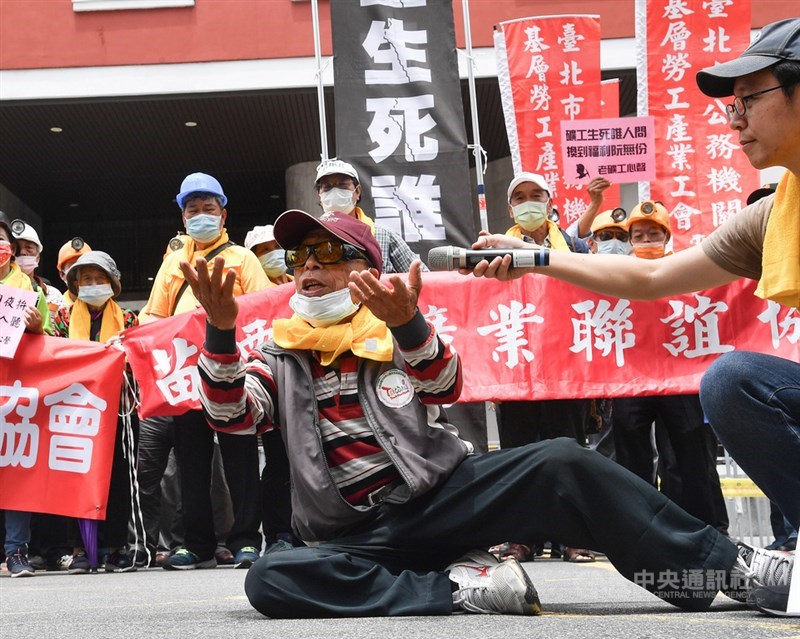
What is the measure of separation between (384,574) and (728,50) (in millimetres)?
7255

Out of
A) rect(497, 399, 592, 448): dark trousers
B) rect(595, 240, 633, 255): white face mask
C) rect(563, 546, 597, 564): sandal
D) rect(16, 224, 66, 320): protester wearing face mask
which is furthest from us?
rect(16, 224, 66, 320): protester wearing face mask

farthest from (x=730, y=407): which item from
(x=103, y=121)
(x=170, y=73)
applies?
(x=103, y=121)

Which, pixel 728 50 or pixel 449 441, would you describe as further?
pixel 728 50

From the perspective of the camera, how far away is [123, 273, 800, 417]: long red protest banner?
6145 mm

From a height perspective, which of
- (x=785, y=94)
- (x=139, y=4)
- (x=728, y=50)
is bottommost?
(x=785, y=94)

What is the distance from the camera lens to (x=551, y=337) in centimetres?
631

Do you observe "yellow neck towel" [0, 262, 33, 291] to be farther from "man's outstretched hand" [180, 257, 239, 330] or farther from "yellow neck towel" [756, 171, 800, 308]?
"yellow neck towel" [756, 171, 800, 308]

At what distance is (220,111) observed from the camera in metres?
15.1

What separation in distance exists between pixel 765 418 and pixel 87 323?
5.04m

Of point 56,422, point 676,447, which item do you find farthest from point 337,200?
point 676,447

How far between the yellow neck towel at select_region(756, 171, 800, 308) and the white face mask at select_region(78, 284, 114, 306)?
4.93m

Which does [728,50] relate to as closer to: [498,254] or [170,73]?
[498,254]

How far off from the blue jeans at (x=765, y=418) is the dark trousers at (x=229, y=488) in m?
3.69

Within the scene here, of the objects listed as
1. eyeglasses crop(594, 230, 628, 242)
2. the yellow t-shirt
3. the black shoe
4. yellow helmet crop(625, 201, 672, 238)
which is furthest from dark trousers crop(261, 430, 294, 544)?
the black shoe
